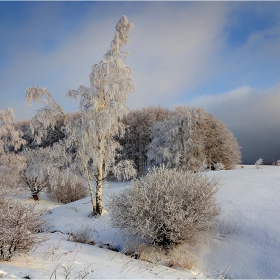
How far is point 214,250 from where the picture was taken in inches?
304

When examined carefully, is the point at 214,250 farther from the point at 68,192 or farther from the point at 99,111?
the point at 68,192

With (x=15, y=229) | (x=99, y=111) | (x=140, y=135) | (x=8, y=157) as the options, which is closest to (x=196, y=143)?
(x=140, y=135)

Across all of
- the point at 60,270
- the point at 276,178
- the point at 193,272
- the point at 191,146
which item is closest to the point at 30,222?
the point at 60,270

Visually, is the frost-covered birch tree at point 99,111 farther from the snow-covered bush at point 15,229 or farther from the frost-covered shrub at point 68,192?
the frost-covered shrub at point 68,192

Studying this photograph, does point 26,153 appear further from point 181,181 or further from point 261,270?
point 261,270

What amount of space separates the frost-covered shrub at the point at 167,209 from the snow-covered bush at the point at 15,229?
10.2 ft

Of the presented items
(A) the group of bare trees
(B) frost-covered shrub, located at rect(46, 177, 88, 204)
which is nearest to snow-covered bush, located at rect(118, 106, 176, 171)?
(A) the group of bare trees

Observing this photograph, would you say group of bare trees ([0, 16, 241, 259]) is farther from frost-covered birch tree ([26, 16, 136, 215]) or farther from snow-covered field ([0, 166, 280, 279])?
snow-covered field ([0, 166, 280, 279])

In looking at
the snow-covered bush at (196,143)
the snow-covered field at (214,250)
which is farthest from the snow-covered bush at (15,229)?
the snow-covered bush at (196,143)

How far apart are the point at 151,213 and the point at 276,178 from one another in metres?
8.19

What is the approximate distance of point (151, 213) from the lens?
752cm

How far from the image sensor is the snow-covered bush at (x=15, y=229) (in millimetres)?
4891

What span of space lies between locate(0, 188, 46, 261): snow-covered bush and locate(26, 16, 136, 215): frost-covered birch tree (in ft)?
22.3

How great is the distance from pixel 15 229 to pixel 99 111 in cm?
831
